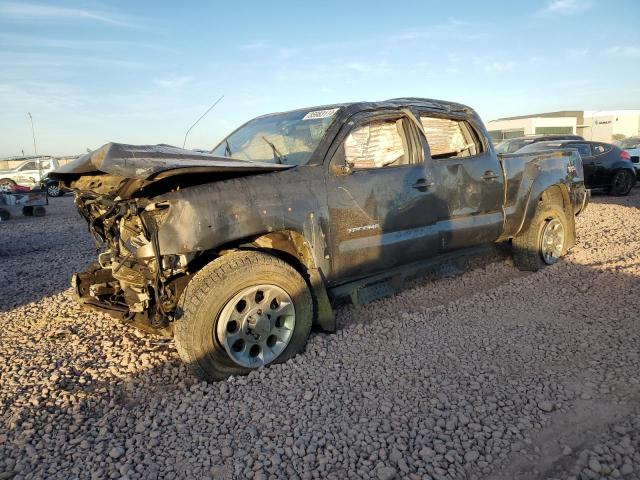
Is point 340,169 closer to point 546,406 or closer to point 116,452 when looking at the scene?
point 546,406

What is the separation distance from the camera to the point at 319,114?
4.28 meters

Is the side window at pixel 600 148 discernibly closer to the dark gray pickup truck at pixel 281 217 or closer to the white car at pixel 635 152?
the white car at pixel 635 152

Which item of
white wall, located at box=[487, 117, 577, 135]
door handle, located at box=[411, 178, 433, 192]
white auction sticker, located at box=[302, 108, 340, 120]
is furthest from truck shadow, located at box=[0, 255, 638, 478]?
white wall, located at box=[487, 117, 577, 135]

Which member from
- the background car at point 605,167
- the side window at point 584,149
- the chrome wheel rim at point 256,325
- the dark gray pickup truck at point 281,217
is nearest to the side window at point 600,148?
the background car at point 605,167

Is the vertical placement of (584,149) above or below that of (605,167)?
above

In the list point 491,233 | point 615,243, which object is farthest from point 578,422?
point 615,243

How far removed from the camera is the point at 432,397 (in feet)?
9.62

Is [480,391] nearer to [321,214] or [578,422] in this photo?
[578,422]

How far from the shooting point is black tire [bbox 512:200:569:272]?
18.1 ft

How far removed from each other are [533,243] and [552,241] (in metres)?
0.45

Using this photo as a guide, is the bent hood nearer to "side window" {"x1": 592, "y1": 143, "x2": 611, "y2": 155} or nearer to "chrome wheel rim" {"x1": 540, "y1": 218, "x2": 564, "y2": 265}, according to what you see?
"chrome wheel rim" {"x1": 540, "y1": 218, "x2": 564, "y2": 265}

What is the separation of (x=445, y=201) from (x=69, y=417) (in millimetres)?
3445

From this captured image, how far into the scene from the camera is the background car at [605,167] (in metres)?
12.5

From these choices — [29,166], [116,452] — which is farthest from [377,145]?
Result: [29,166]
